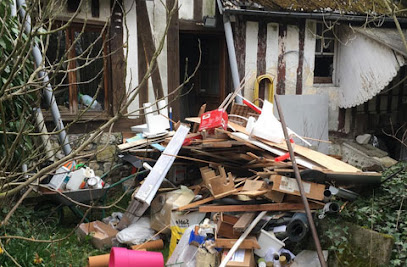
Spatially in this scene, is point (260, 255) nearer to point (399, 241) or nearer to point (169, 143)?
point (399, 241)

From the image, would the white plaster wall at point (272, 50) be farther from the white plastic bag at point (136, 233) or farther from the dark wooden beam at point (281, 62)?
the white plastic bag at point (136, 233)

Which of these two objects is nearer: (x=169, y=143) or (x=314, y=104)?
(x=169, y=143)

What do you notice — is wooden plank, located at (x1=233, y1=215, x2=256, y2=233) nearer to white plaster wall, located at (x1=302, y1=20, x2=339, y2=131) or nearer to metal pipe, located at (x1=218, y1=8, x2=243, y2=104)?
metal pipe, located at (x1=218, y1=8, x2=243, y2=104)

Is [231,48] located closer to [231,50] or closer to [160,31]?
[231,50]

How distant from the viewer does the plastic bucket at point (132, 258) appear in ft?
14.3

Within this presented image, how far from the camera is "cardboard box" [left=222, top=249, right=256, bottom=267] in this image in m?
4.49

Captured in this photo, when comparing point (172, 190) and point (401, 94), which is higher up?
point (401, 94)

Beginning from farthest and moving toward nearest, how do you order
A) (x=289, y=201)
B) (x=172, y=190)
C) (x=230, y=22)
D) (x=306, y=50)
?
(x=306, y=50) < (x=230, y=22) < (x=172, y=190) < (x=289, y=201)

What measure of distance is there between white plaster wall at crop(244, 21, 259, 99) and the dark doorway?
78 cm

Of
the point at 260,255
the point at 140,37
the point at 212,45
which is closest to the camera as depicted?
the point at 260,255

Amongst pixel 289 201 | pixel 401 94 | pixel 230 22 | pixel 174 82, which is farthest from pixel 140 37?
pixel 401 94

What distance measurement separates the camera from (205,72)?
9992 millimetres

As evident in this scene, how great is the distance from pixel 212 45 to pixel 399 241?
6503 millimetres

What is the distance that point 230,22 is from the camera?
8.02 m
